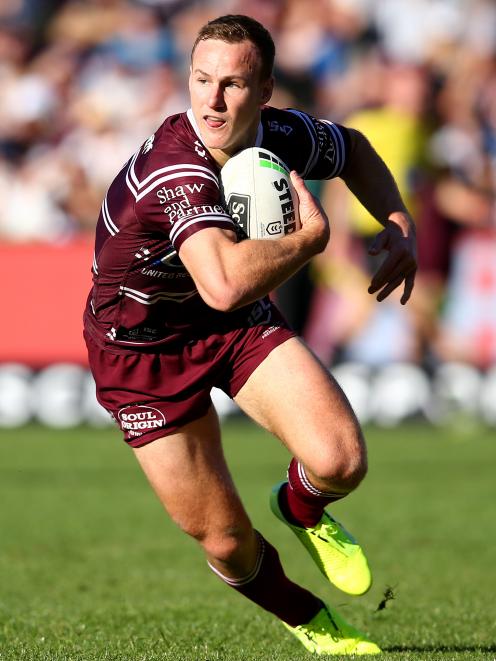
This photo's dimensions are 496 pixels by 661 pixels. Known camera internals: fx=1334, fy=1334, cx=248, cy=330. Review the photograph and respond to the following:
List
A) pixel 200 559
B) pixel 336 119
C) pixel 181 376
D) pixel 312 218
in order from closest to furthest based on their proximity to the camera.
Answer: pixel 312 218, pixel 181 376, pixel 200 559, pixel 336 119

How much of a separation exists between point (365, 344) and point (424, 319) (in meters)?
0.71

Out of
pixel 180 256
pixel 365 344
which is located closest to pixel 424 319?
pixel 365 344

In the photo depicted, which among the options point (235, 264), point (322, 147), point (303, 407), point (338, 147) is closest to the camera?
point (235, 264)

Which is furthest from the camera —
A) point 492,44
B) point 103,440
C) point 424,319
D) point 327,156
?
point 492,44

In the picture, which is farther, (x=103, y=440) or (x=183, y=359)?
(x=103, y=440)

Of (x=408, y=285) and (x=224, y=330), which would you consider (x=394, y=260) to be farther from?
(x=224, y=330)

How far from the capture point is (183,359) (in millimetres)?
5367

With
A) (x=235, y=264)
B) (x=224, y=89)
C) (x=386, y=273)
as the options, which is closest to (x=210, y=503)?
(x=235, y=264)

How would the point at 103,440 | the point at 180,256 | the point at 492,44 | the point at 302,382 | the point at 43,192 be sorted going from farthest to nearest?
the point at 492,44, the point at 43,192, the point at 103,440, the point at 302,382, the point at 180,256

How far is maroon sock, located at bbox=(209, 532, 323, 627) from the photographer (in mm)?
5473

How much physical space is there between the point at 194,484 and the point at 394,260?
124 cm

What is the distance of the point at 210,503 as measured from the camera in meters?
5.27

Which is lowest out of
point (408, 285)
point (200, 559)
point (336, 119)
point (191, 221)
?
point (200, 559)

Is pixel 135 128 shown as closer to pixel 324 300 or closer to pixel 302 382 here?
pixel 324 300
